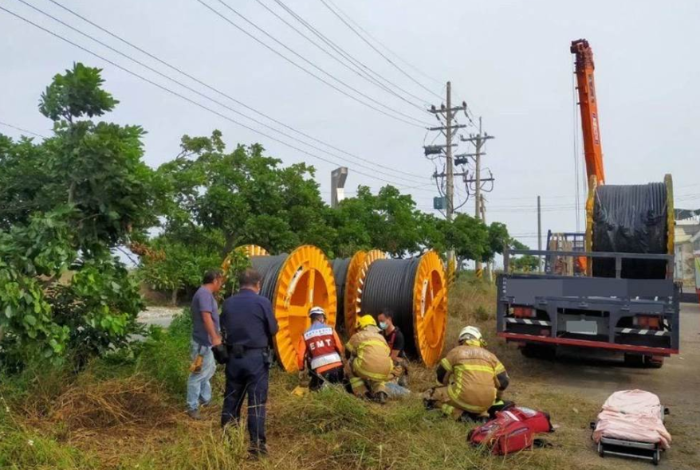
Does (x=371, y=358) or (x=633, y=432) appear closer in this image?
(x=633, y=432)

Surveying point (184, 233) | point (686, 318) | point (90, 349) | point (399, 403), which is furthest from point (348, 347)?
point (686, 318)

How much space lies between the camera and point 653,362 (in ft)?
34.4

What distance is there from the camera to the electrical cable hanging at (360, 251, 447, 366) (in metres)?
10.2

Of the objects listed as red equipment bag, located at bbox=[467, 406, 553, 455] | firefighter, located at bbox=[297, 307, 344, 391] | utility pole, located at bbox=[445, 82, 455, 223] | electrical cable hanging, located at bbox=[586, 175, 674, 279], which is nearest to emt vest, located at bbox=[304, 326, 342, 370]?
firefighter, located at bbox=[297, 307, 344, 391]

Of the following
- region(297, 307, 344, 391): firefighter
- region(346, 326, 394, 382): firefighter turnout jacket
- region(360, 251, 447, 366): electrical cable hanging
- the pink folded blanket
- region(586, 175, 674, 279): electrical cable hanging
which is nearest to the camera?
the pink folded blanket

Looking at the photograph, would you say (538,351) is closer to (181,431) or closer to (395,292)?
(395,292)

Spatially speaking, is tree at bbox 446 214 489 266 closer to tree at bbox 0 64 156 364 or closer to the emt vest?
the emt vest

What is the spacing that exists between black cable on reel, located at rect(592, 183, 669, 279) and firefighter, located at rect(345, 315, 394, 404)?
5.20m

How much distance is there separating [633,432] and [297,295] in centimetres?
503

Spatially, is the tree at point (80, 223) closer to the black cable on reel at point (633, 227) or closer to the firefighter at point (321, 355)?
the firefighter at point (321, 355)

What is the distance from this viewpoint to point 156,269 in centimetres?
703

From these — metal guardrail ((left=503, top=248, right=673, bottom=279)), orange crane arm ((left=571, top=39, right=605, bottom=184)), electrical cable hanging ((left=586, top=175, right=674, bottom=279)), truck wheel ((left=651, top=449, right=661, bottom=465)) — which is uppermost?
orange crane arm ((left=571, top=39, right=605, bottom=184))

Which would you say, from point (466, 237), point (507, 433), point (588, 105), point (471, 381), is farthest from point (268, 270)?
point (466, 237)

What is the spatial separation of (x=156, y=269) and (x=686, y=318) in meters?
20.5
